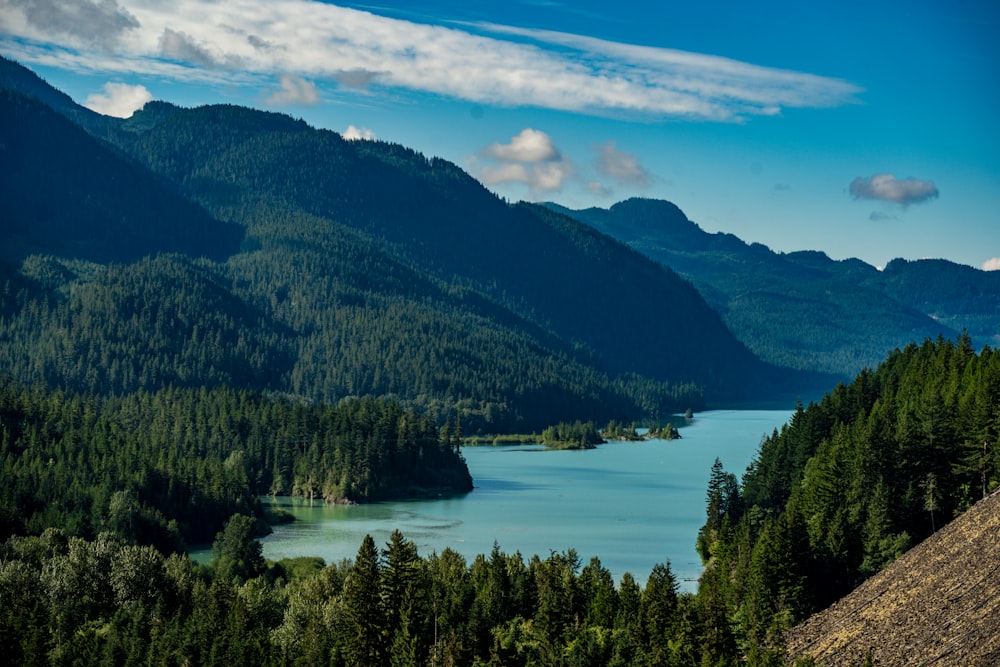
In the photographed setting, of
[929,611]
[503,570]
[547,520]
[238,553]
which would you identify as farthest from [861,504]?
[547,520]

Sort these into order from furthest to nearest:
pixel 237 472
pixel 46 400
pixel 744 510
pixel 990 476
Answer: pixel 46 400, pixel 237 472, pixel 744 510, pixel 990 476

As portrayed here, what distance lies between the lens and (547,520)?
131250 millimetres

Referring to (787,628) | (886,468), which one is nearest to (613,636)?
(787,628)

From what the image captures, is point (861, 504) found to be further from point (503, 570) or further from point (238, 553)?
point (238, 553)

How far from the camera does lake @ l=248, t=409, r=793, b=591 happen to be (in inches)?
4348

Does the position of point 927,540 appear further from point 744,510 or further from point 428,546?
point 428,546

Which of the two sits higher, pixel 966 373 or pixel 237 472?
pixel 966 373

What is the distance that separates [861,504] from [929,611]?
19.6 meters

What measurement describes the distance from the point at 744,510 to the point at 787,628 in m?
37.0

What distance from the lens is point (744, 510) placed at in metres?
111

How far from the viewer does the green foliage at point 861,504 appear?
3083 inches

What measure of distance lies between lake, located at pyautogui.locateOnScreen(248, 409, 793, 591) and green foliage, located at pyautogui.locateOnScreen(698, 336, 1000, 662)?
11.1 metres

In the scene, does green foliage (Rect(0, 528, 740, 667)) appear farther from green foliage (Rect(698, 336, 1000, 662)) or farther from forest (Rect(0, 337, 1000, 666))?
green foliage (Rect(698, 336, 1000, 662))

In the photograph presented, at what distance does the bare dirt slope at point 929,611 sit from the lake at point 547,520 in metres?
21.6
